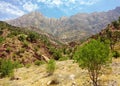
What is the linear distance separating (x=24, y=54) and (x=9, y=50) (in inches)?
372

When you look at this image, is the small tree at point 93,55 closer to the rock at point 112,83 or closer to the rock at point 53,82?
the rock at point 112,83

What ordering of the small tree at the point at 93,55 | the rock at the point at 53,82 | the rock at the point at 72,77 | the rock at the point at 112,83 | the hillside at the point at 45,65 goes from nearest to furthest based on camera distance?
1. the small tree at the point at 93,55
2. the rock at the point at 112,83
3. the hillside at the point at 45,65
4. the rock at the point at 53,82
5. the rock at the point at 72,77

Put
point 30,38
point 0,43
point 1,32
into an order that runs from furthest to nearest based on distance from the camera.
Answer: point 1,32 < point 30,38 < point 0,43

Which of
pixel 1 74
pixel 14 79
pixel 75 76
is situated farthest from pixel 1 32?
pixel 75 76

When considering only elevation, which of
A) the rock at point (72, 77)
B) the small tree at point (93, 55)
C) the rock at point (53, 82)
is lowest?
the rock at point (53, 82)

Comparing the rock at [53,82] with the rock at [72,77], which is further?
the rock at [72,77]

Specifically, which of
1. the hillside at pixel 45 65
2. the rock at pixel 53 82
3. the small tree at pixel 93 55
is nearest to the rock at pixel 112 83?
the hillside at pixel 45 65

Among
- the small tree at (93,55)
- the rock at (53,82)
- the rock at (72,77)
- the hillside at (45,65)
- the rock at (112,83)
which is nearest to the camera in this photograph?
the small tree at (93,55)

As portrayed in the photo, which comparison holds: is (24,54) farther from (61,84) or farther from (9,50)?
(61,84)

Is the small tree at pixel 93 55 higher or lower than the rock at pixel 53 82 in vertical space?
higher

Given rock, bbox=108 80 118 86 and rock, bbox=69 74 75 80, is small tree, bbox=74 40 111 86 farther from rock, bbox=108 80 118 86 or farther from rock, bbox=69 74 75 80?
rock, bbox=69 74 75 80

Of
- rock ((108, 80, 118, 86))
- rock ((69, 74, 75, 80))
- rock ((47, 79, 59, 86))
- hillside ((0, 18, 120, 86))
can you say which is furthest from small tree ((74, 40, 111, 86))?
rock ((47, 79, 59, 86))

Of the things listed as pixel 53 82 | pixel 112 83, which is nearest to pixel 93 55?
pixel 112 83

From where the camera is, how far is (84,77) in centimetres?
4872
